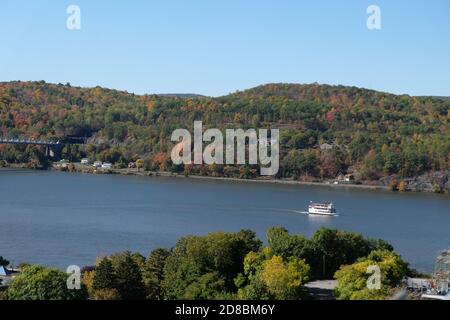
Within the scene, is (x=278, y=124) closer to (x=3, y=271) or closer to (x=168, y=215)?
(x=168, y=215)

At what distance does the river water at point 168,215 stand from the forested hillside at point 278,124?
241cm

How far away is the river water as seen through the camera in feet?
26.0

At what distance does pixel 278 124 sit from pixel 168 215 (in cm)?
1313

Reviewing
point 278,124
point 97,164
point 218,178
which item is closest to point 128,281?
point 218,178

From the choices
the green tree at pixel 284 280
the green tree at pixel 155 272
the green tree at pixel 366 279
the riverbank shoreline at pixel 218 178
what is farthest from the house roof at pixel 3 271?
the riverbank shoreline at pixel 218 178

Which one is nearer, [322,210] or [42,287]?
[42,287]

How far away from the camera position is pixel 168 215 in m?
10.6

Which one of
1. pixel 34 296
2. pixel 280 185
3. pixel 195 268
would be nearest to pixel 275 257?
pixel 195 268

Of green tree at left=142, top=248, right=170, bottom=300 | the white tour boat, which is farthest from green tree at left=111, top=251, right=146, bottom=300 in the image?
the white tour boat

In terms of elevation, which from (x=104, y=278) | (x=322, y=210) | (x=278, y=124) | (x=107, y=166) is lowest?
(x=322, y=210)

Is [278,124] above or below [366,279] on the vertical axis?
above

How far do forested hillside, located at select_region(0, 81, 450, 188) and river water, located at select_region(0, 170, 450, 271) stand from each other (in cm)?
241
